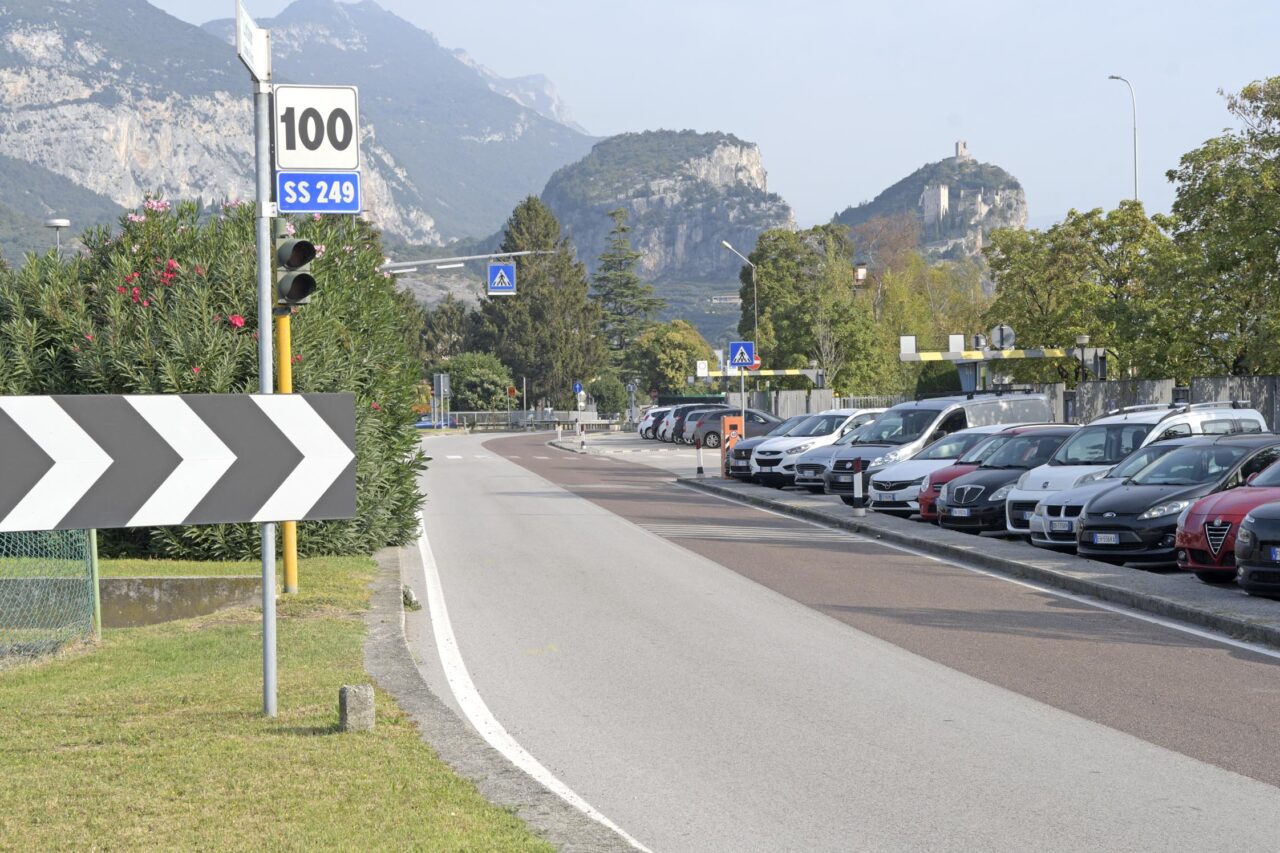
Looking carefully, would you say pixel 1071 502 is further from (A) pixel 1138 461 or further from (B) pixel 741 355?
(B) pixel 741 355

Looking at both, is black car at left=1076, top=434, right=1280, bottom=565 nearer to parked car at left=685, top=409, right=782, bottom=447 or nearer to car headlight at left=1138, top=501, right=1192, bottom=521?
car headlight at left=1138, top=501, right=1192, bottom=521

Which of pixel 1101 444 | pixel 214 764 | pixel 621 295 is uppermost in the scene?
pixel 621 295

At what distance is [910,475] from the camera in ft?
80.5

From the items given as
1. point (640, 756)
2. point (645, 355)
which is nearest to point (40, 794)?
point (640, 756)

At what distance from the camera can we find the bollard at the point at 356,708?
8.09 m

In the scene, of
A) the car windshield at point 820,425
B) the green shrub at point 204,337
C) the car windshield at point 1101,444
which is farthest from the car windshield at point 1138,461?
the car windshield at point 820,425

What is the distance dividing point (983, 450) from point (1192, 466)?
5772 millimetres

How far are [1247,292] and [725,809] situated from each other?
32261 mm

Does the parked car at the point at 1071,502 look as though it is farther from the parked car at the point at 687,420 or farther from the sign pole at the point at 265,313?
the parked car at the point at 687,420

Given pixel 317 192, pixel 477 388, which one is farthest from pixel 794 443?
pixel 477 388

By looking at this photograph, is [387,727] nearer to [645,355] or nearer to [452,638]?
[452,638]

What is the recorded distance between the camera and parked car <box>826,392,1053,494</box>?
1094 inches

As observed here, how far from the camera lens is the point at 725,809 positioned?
7.04m

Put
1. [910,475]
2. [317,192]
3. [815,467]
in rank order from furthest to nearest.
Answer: [815,467]
[910,475]
[317,192]
